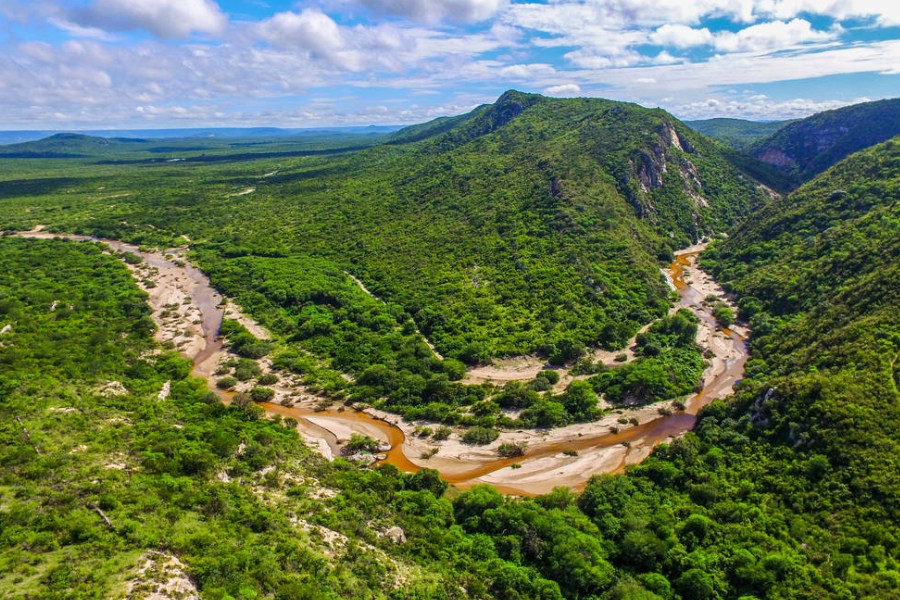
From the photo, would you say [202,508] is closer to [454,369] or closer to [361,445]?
[361,445]

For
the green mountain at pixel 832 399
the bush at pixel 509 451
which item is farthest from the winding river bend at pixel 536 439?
the green mountain at pixel 832 399

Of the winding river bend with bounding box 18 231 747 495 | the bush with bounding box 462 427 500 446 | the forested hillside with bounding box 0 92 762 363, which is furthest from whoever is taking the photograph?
the forested hillside with bounding box 0 92 762 363

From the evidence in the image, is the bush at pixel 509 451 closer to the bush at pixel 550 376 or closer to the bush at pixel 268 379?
the bush at pixel 550 376

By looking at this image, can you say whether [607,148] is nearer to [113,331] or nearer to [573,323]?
[573,323]

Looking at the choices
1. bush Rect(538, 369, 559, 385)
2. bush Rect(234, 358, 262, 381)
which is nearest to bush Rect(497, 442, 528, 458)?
bush Rect(538, 369, 559, 385)

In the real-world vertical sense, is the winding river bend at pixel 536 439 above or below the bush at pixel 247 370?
below

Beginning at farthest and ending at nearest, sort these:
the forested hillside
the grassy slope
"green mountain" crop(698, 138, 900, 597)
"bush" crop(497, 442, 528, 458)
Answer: the forested hillside, "bush" crop(497, 442, 528, 458), "green mountain" crop(698, 138, 900, 597), the grassy slope

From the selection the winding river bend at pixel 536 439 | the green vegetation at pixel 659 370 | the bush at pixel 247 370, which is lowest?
the winding river bend at pixel 536 439

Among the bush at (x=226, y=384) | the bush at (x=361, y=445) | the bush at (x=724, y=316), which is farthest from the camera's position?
the bush at (x=724, y=316)

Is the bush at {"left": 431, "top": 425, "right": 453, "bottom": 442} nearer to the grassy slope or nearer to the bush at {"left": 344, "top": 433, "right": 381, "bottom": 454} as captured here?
the bush at {"left": 344, "top": 433, "right": 381, "bottom": 454}
